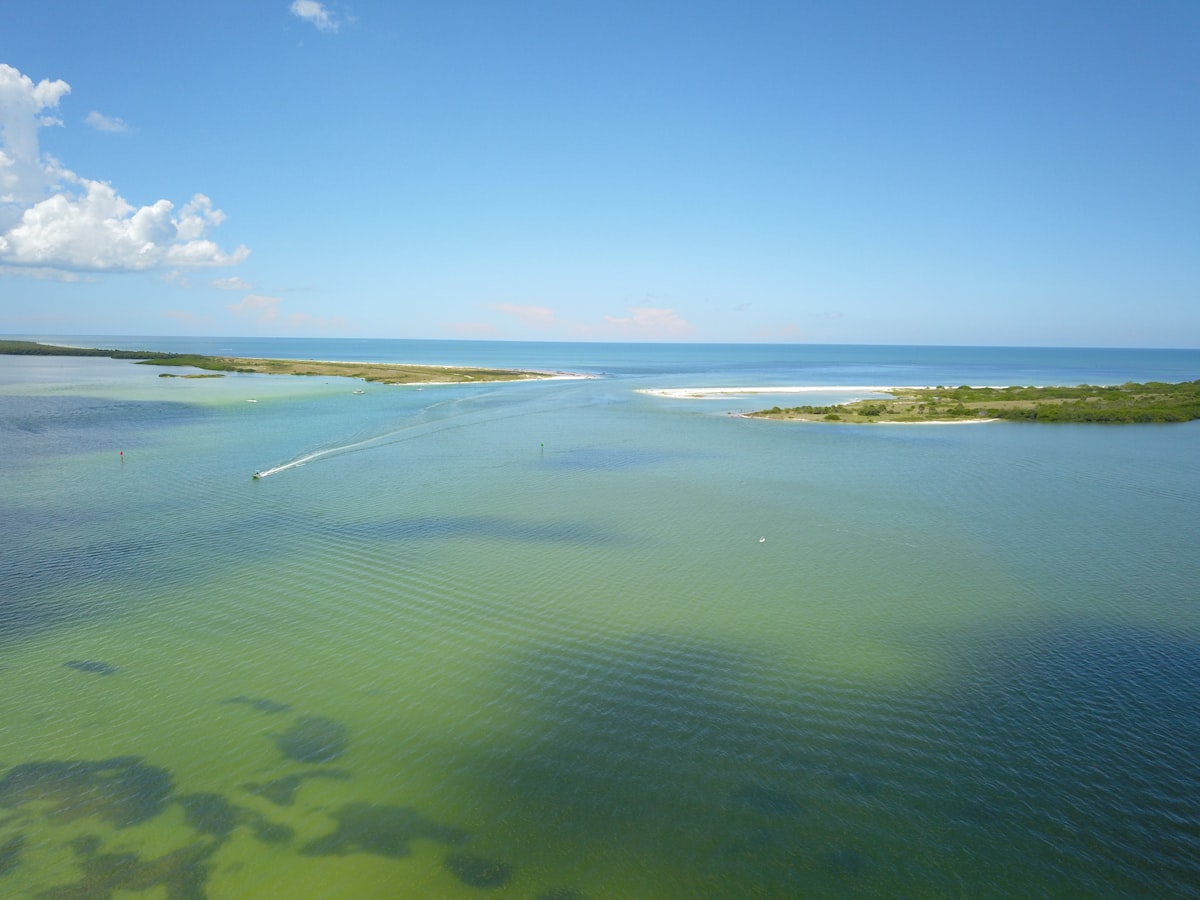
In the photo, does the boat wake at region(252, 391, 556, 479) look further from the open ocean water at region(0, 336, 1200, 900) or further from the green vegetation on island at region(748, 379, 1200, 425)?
the green vegetation on island at region(748, 379, 1200, 425)

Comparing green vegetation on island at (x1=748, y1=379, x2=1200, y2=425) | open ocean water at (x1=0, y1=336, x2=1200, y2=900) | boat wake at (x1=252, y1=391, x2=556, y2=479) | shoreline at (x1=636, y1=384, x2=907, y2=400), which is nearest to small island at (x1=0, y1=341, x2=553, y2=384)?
boat wake at (x1=252, y1=391, x2=556, y2=479)

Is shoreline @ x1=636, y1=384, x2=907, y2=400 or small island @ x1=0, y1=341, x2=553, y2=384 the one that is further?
small island @ x1=0, y1=341, x2=553, y2=384

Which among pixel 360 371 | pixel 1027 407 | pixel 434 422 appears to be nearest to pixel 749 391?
pixel 1027 407

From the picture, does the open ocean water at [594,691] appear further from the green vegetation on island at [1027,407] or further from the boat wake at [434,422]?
the green vegetation on island at [1027,407]

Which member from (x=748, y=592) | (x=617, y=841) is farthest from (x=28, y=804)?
(x=748, y=592)

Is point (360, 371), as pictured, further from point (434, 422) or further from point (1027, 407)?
point (1027, 407)
